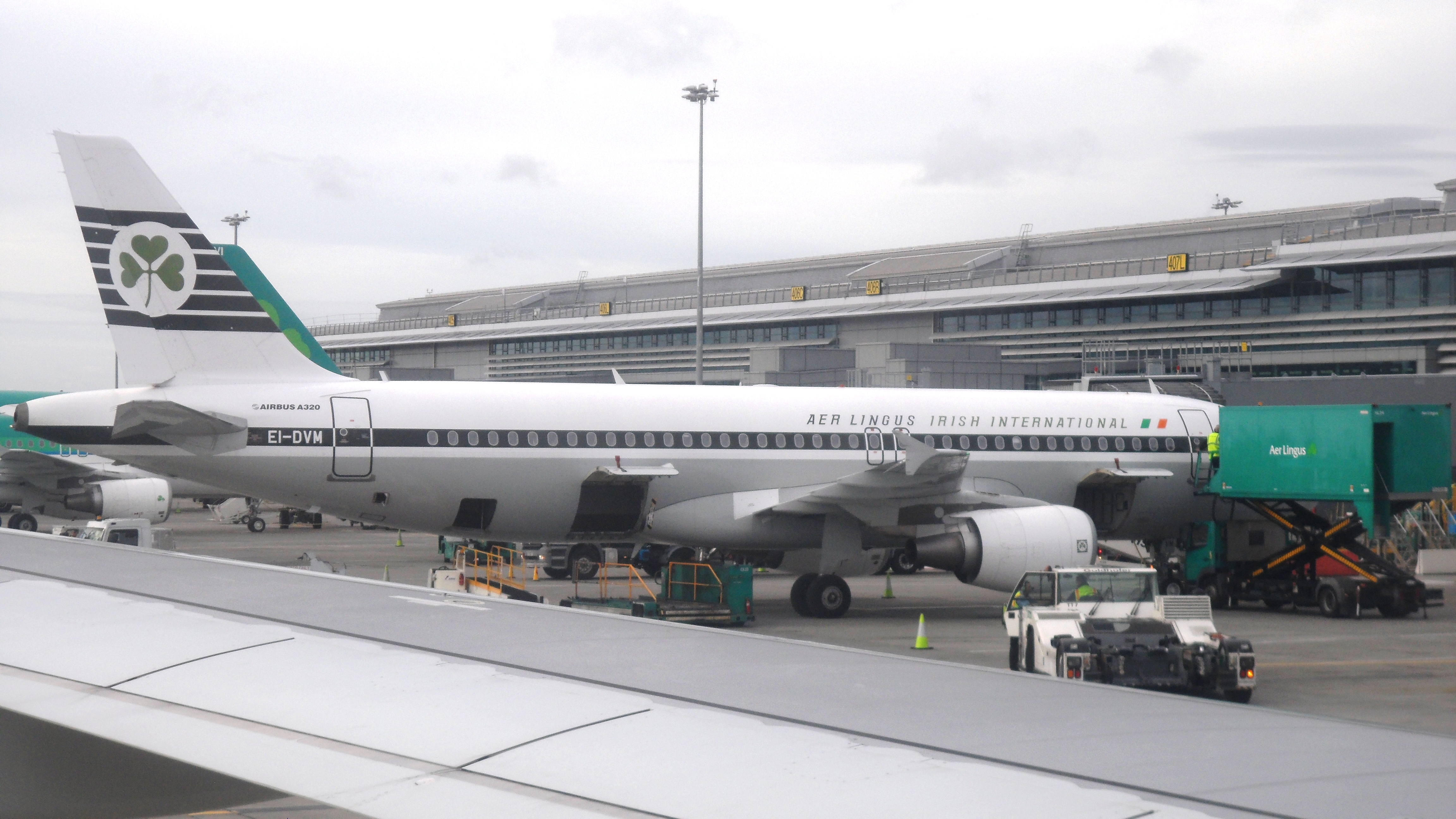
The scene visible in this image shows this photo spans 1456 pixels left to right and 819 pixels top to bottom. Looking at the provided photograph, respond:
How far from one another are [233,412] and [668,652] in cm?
1497

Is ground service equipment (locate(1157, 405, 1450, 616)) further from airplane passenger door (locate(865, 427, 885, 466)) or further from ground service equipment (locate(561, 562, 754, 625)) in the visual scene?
ground service equipment (locate(561, 562, 754, 625))

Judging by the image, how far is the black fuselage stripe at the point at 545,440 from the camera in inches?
703

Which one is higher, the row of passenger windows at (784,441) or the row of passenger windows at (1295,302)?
the row of passenger windows at (1295,302)

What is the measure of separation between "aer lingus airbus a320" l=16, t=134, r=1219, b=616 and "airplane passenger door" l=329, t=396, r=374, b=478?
27 millimetres

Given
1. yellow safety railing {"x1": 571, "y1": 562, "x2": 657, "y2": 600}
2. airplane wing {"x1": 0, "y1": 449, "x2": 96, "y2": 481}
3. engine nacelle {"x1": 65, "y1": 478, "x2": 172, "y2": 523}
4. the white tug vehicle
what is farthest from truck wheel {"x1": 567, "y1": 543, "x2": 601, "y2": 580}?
airplane wing {"x1": 0, "y1": 449, "x2": 96, "y2": 481}

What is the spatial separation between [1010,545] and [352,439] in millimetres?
10396

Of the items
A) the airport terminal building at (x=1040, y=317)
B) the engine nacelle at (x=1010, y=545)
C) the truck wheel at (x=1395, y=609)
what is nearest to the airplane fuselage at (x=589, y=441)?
the engine nacelle at (x=1010, y=545)

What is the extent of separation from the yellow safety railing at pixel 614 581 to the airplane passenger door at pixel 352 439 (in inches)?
175

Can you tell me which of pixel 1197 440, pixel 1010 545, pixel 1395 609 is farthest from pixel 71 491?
pixel 1395 609

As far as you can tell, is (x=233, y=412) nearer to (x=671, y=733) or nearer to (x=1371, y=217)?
(x=671, y=733)

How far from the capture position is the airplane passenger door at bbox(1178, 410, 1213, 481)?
2411 cm

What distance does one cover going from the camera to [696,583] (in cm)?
1997

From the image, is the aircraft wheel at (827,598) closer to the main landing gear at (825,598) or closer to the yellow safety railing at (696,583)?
the main landing gear at (825,598)

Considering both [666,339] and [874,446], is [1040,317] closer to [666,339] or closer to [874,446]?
[666,339]
